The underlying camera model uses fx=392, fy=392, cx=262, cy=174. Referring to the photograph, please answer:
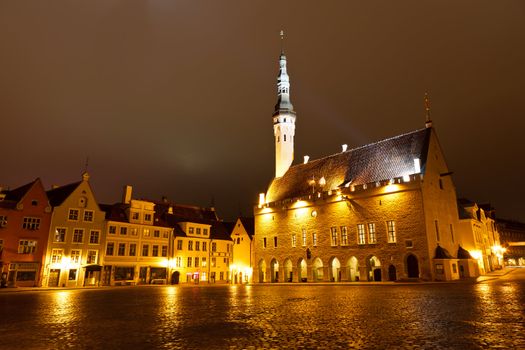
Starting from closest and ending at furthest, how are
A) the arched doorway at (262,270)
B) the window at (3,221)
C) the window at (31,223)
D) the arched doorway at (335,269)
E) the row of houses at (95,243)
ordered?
the window at (3,221) → the row of houses at (95,243) → the window at (31,223) → the arched doorway at (335,269) → the arched doorway at (262,270)

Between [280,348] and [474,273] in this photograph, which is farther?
[474,273]

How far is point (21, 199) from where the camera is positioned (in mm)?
39844

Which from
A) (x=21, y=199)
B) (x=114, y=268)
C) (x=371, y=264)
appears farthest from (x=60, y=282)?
(x=371, y=264)

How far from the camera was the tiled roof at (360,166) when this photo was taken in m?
41.9

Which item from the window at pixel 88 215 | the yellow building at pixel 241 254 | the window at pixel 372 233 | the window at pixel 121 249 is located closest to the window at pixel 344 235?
the window at pixel 372 233

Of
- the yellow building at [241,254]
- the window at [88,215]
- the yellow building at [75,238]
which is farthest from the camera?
the yellow building at [241,254]

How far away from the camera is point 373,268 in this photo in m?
41.8

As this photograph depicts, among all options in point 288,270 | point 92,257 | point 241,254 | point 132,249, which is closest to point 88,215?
point 92,257

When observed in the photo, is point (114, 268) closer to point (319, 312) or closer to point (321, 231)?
point (321, 231)

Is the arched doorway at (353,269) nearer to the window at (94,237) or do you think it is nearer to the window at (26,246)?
the window at (94,237)

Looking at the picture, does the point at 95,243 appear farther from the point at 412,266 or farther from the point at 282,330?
the point at 282,330

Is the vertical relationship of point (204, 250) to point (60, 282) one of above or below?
above

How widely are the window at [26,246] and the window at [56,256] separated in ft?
6.17

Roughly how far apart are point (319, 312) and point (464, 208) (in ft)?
165
